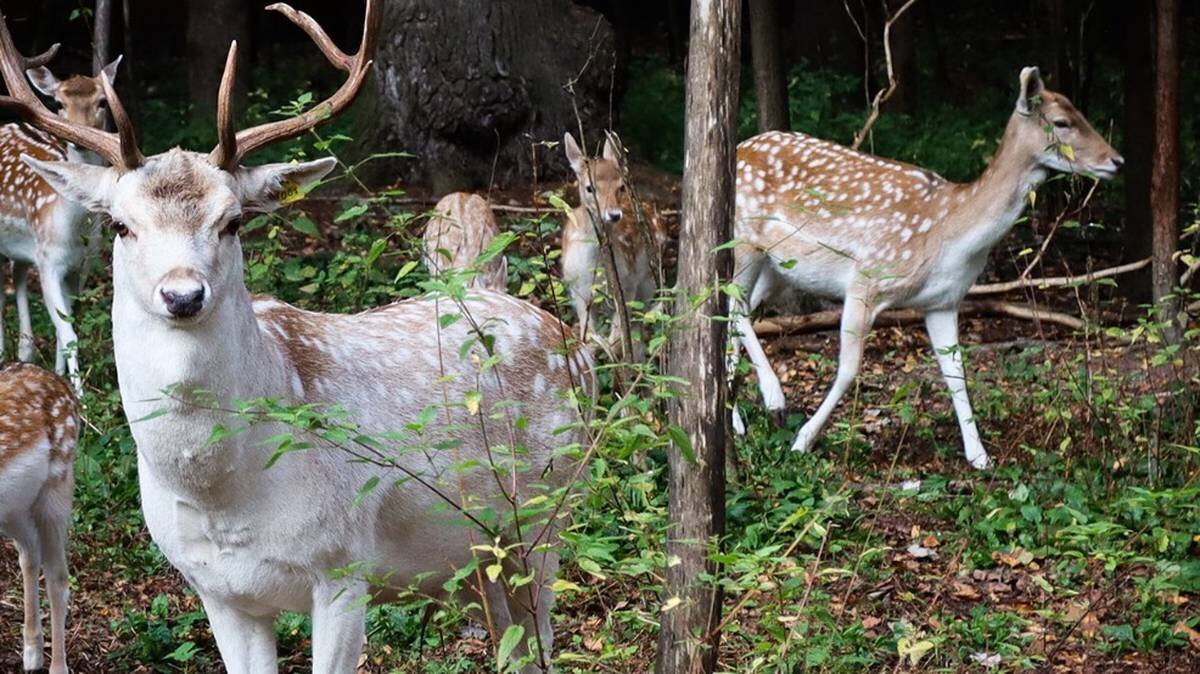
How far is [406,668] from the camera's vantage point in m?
5.78

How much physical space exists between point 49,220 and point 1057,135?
5.85 meters

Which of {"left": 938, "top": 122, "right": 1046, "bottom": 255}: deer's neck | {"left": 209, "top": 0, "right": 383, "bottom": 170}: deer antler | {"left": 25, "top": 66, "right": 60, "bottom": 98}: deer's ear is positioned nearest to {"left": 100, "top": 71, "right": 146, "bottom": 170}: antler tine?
{"left": 209, "top": 0, "right": 383, "bottom": 170}: deer antler

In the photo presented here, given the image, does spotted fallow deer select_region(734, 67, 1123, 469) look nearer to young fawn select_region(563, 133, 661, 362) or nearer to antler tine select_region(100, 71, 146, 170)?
young fawn select_region(563, 133, 661, 362)

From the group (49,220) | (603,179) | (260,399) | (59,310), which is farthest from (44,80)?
(260,399)

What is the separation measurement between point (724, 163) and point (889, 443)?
4098mm

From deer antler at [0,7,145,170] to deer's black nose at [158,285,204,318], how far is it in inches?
18.8

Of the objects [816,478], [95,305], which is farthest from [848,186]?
[95,305]

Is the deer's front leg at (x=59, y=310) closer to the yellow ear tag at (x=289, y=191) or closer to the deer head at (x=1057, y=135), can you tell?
the yellow ear tag at (x=289, y=191)

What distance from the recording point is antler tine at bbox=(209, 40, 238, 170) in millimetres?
4277

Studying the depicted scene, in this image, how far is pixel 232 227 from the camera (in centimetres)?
436

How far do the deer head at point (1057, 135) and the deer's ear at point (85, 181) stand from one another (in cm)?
569

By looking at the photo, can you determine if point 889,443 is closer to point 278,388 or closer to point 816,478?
point 816,478

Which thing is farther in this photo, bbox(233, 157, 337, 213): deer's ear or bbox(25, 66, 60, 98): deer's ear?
bbox(25, 66, 60, 98): deer's ear

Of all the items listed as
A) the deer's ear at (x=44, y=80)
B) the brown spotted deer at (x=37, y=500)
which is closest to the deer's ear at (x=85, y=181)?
the brown spotted deer at (x=37, y=500)
